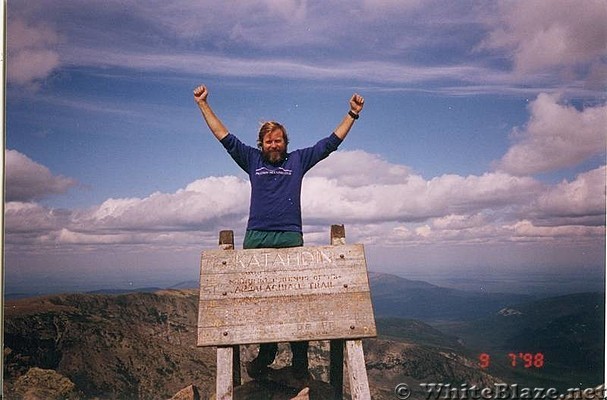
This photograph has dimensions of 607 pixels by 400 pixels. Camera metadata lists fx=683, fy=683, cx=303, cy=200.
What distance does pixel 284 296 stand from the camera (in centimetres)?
509

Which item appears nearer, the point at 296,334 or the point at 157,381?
the point at 296,334

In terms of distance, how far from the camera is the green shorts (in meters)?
5.34

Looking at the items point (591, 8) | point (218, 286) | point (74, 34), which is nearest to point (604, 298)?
point (591, 8)

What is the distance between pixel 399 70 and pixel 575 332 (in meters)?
2.92

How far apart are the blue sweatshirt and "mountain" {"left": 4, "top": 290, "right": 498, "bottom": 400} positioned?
1.81 m

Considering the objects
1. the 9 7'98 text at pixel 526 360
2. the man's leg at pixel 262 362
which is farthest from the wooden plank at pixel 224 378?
the 9 7'98 text at pixel 526 360

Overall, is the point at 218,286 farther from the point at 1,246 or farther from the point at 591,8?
the point at 591,8

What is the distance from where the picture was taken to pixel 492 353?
6375 millimetres

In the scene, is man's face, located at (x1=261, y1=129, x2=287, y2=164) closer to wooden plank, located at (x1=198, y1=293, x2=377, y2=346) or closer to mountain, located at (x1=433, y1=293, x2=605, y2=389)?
wooden plank, located at (x1=198, y1=293, x2=377, y2=346)

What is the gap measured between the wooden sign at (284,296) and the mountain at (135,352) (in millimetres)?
1650

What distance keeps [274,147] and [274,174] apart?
8.5 inches

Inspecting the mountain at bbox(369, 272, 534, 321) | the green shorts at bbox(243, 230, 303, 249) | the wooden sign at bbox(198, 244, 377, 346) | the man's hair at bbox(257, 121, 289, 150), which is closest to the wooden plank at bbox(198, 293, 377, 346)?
the wooden sign at bbox(198, 244, 377, 346)

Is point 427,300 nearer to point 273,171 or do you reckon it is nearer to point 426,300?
point 426,300

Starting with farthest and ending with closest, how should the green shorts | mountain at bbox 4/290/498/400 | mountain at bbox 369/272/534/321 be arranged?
1. mountain at bbox 369/272/534/321
2. mountain at bbox 4/290/498/400
3. the green shorts
